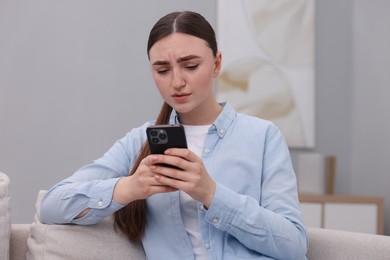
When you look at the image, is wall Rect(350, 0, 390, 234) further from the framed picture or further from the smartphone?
the smartphone

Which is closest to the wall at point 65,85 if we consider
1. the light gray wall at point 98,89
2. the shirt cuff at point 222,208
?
the light gray wall at point 98,89

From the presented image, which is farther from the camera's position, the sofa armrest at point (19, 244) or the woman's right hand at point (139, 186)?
the sofa armrest at point (19, 244)

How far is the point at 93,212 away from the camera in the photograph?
156cm

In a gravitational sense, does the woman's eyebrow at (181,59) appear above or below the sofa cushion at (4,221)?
above

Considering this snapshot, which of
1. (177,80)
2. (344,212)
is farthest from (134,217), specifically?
(344,212)

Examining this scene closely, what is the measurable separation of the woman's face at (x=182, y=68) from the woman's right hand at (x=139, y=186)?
206mm

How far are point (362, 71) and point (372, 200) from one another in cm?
83

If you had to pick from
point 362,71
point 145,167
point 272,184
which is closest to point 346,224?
point 362,71

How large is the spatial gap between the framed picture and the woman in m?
2.02

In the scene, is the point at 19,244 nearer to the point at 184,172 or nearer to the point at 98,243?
the point at 98,243

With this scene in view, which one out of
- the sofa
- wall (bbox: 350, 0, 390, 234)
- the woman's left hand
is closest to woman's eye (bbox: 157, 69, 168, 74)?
the woman's left hand

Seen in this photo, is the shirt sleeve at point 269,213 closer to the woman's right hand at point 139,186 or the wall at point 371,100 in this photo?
the woman's right hand at point 139,186

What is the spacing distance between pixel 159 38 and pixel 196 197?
0.42 meters

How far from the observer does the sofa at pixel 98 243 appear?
1.56 meters
